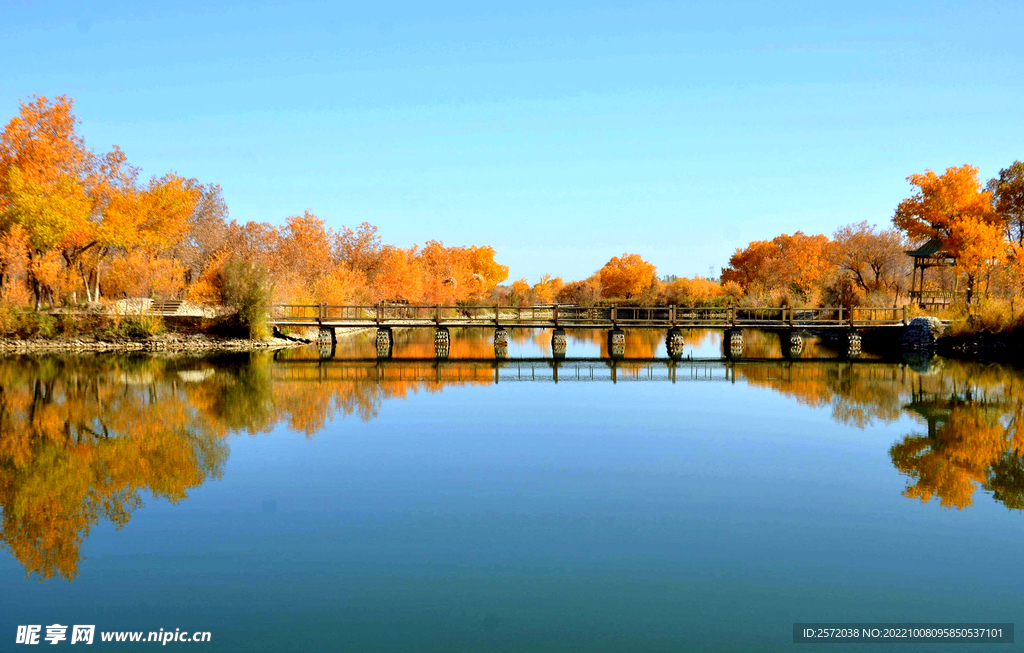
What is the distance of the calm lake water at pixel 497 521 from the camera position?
24.1 ft

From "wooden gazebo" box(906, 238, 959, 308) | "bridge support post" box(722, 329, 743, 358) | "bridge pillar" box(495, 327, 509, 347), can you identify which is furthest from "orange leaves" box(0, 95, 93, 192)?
"wooden gazebo" box(906, 238, 959, 308)

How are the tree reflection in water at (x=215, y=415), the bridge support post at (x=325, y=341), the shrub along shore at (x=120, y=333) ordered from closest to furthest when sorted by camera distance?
the tree reflection in water at (x=215, y=415), the shrub along shore at (x=120, y=333), the bridge support post at (x=325, y=341)

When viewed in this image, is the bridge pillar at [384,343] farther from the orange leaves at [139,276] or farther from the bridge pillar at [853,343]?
the bridge pillar at [853,343]

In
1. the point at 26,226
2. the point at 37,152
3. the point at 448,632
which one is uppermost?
the point at 37,152

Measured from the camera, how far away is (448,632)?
23.0 ft

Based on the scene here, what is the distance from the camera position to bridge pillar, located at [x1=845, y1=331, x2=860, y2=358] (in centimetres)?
3625

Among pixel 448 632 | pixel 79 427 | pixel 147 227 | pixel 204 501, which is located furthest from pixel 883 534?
pixel 147 227

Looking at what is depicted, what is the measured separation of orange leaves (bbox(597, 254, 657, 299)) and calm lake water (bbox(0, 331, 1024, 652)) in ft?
198

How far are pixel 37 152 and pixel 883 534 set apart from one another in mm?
39270

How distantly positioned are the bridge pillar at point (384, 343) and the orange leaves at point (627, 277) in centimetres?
4379

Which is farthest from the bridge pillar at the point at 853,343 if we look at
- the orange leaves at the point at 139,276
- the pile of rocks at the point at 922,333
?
the orange leaves at the point at 139,276

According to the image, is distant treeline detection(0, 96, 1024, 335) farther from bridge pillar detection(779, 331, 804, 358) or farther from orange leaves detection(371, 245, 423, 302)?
bridge pillar detection(779, 331, 804, 358)

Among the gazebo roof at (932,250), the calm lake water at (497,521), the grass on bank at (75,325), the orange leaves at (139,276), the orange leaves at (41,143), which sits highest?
the orange leaves at (41,143)

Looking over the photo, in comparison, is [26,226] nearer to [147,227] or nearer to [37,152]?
[37,152]
